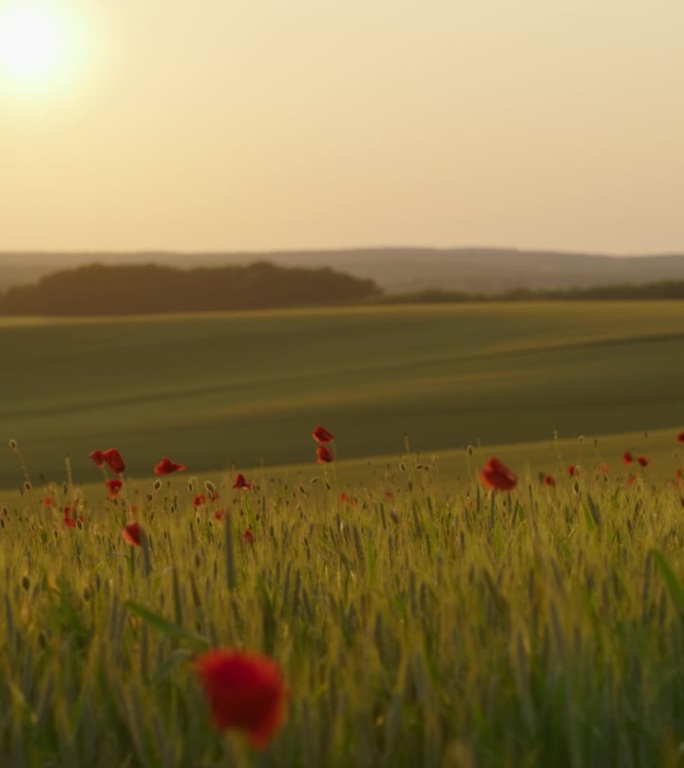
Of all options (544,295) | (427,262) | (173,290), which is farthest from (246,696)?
(427,262)

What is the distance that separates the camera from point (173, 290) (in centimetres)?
4825

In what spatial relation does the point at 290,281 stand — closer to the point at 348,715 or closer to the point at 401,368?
the point at 401,368

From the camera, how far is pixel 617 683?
8.39 feet

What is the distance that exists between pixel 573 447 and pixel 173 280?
35419mm

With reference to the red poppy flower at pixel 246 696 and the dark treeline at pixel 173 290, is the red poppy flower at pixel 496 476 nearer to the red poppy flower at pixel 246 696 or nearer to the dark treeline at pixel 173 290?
the red poppy flower at pixel 246 696

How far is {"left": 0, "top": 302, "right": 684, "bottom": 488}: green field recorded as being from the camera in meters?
19.1

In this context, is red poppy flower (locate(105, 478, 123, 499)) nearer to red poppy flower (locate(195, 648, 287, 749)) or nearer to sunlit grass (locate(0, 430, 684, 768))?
sunlit grass (locate(0, 430, 684, 768))

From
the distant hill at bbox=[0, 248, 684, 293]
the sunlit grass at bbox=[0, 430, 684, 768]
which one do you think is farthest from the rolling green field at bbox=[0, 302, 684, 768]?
the distant hill at bbox=[0, 248, 684, 293]

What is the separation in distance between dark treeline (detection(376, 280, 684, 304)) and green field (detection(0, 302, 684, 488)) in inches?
177

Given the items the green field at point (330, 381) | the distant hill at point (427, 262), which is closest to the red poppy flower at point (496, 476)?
the green field at point (330, 381)

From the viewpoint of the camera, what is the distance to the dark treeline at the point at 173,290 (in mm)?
46844

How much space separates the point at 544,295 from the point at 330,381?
2024 cm

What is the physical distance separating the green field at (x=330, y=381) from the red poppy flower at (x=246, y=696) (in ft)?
47.1

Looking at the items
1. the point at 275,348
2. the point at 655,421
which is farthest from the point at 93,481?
the point at 275,348
